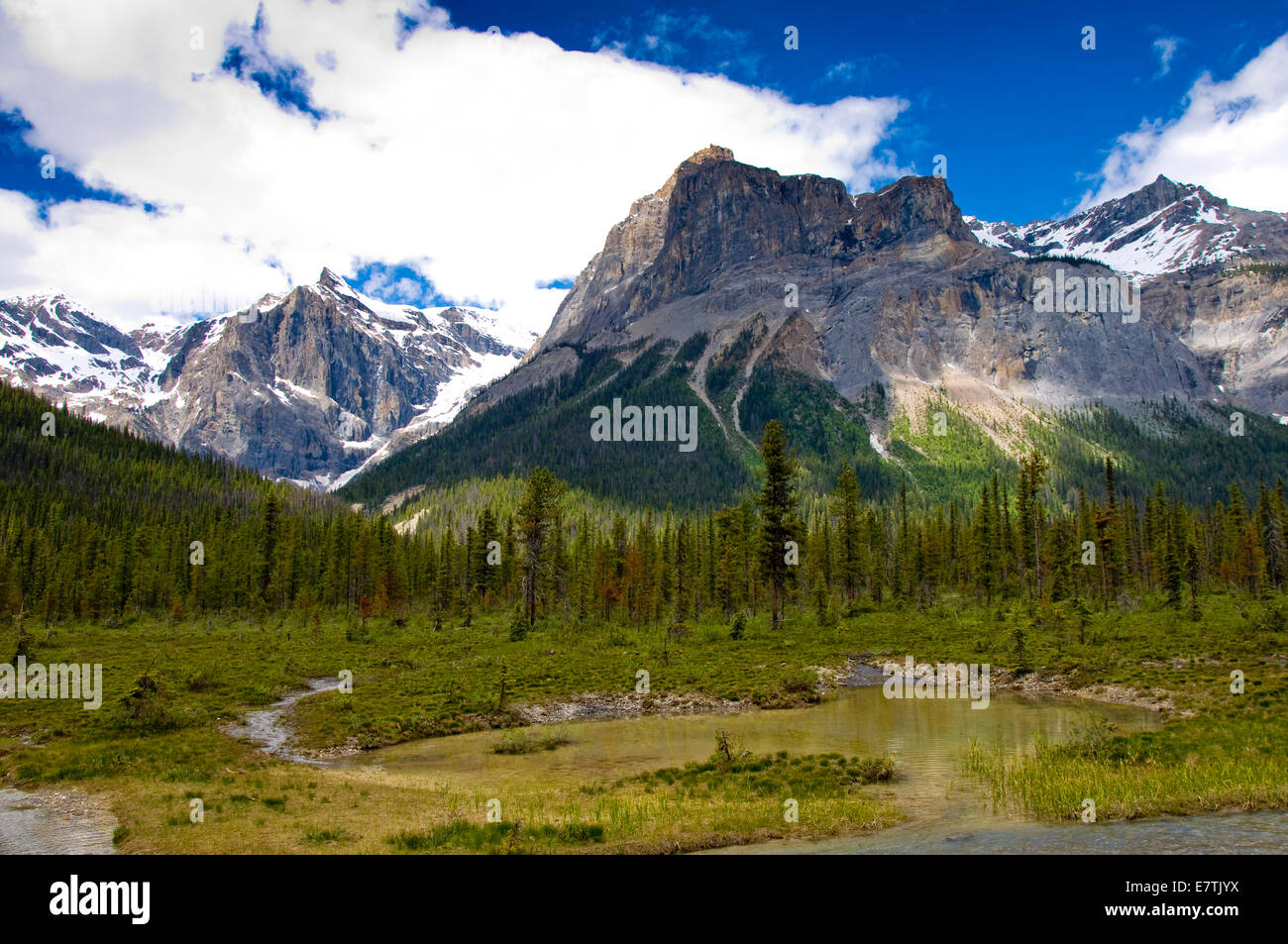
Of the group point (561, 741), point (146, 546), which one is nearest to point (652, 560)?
point (561, 741)

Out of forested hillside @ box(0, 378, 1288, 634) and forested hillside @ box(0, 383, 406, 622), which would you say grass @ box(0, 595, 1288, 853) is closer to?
forested hillside @ box(0, 378, 1288, 634)

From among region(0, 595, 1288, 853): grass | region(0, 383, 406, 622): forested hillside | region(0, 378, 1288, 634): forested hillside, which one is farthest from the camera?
region(0, 383, 406, 622): forested hillside

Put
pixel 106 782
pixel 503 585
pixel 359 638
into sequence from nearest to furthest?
pixel 106 782 → pixel 359 638 → pixel 503 585

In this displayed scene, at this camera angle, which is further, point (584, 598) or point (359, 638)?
point (584, 598)

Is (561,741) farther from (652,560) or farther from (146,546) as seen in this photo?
(146,546)

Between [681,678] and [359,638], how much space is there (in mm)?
34961

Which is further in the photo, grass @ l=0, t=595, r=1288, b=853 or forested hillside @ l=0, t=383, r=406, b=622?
forested hillside @ l=0, t=383, r=406, b=622

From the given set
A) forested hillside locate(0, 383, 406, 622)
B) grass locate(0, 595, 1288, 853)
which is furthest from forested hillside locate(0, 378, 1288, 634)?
grass locate(0, 595, 1288, 853)

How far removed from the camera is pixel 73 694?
32375 millimetres

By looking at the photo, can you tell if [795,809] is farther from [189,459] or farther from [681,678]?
[189,459]

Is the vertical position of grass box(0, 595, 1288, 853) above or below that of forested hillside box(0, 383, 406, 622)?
below

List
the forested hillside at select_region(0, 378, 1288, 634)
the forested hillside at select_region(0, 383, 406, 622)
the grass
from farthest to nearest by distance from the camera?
the forested hillside at select_region(0, 383, 406, 622)
the forested hillside at select_region(0, 378, 1288, 634)
the grass

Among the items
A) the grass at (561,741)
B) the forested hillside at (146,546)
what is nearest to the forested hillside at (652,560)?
the forested hillside at (146,546)
